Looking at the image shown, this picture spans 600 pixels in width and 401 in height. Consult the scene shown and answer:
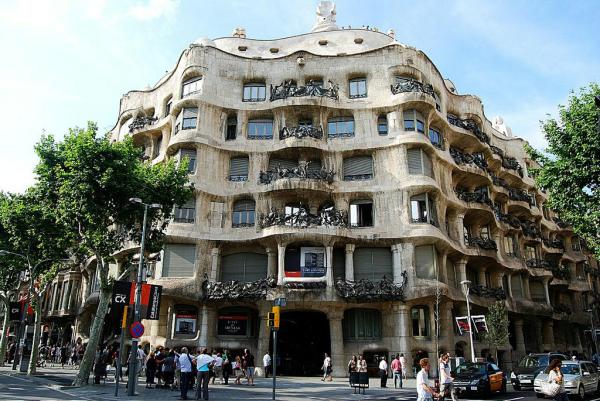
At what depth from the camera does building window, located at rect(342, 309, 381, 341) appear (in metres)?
31.5

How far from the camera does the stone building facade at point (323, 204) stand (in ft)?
102

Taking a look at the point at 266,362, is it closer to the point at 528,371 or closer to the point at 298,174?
the point at 298,174

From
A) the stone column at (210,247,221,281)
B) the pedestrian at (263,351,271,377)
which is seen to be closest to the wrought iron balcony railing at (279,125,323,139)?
the stone column at (210,247,221,281)

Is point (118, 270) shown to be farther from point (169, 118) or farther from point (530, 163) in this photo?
point (530, 163)

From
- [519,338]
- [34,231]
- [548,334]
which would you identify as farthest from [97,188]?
[548,334]

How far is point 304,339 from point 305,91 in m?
18.1

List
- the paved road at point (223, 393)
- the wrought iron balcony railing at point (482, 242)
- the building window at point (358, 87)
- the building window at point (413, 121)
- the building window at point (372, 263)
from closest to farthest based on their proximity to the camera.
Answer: the paved road at point (223, 393), the building window at point (372, 263), the building window at point (413, 121), the building window at point (358, 87), the wrought iron balcony railing at point (482, 242)

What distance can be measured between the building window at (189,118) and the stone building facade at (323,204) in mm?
109

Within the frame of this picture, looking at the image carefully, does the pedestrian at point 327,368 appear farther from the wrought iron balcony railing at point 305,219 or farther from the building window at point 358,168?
the building window at point 358,168

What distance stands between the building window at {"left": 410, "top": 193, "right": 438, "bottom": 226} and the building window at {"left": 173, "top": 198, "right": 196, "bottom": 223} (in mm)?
14988

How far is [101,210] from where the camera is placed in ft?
77.0

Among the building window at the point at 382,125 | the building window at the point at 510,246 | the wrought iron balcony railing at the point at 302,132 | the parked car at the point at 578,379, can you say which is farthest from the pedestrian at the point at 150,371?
the building window at the point at 510,246

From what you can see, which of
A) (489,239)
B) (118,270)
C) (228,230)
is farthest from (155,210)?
(489,239)

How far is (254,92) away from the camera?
37.1 m
